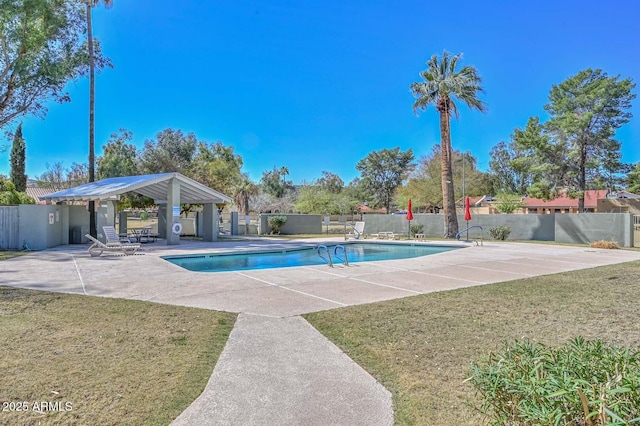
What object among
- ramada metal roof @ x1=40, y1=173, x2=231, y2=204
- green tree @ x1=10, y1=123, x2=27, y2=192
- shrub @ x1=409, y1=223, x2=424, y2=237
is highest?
green tree @ x1=10, y1=123, x2=27, y2=192

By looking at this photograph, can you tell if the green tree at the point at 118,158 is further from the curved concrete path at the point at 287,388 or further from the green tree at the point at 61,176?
the curved concrete path at the point at 287,388

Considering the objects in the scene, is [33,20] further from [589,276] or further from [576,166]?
[576,166]

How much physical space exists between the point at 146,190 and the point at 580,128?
27.0 m

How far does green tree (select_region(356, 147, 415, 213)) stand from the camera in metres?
56.5

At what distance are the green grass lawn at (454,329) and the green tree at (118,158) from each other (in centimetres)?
3399

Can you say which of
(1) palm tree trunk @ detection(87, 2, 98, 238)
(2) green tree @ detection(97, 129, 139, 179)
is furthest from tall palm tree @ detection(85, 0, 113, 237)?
(2) green tree @ detection(97, 129, 139, 179)

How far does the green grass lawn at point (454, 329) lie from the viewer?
10.7 ft

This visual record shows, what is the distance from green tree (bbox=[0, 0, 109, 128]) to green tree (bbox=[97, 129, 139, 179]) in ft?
52.7

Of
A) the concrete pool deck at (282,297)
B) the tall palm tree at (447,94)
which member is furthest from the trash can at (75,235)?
the tall palm tree at (447,94)

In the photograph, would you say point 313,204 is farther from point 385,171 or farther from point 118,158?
Result: point 385,171

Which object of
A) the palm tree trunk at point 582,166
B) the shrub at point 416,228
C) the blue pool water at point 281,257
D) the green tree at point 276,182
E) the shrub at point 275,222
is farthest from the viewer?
the green tree at point 276,182

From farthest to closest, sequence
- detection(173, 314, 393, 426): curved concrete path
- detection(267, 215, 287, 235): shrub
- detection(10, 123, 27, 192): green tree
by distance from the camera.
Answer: detection(10, 123, 27, 192): green tree, detection(267, 215, 287, 235): shrub, detection(173, 314, 393, 426): curved concrete path

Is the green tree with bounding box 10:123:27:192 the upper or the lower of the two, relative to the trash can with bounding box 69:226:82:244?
upper

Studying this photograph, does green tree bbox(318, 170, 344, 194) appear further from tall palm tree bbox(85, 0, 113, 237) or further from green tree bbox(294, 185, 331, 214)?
tall palm tree bbox(85, 0, 113, 237)
